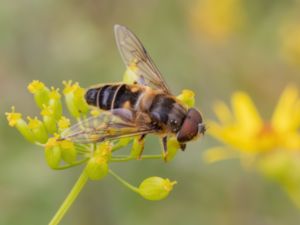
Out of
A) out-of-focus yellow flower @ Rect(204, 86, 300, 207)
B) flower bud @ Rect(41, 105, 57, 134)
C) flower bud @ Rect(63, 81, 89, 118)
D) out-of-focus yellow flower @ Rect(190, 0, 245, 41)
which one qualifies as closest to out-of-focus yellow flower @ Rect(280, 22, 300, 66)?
out-of-focus yellow flower @ Rect(204, 86, 300, 207)

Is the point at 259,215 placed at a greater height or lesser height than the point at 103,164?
lesser

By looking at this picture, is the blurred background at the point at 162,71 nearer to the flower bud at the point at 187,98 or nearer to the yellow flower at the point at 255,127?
the yellow flower at the point at 255,127

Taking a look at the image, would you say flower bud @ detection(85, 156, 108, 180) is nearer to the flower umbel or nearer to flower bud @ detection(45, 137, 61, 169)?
the flower umbel

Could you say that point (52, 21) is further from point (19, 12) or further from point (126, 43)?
point (126, 43)

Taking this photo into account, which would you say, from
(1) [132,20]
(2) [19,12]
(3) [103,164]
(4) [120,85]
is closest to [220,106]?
(1) [132,20]

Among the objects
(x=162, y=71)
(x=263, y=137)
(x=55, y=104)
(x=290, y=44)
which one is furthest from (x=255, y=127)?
(x=55, y=104)

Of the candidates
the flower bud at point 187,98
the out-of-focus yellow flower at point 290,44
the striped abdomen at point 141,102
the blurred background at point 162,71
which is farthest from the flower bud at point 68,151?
the out-of-focus yellow flower at point 290,44
